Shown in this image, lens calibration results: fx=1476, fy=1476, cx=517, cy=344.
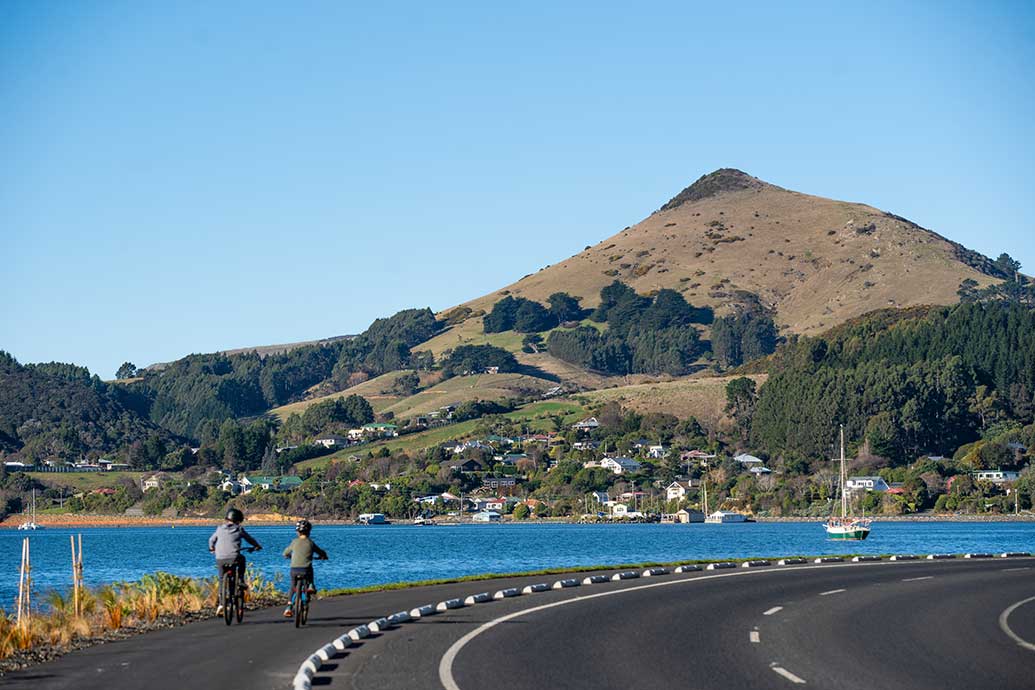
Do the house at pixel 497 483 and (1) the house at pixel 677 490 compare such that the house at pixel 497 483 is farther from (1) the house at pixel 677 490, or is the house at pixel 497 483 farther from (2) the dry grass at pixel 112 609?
(2) the dry grass at pixel 112 609

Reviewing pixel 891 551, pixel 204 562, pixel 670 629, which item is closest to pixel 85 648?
pixel 670 629

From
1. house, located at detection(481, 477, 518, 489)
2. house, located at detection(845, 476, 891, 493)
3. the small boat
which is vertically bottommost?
the small boat

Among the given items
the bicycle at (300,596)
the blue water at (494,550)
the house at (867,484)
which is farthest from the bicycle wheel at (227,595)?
the house at (867,484)

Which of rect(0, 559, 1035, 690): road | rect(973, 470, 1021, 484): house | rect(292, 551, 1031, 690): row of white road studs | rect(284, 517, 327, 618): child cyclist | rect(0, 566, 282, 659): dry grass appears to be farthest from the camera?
rect(973, 470, 1021, 484): house

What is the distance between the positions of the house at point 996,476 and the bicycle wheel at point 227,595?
511 ft

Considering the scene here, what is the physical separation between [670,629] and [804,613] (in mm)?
4460

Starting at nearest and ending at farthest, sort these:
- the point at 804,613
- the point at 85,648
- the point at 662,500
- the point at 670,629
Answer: the point at 85,648 → the point at 670,629 → the point at 804,613 → the point at 662,500

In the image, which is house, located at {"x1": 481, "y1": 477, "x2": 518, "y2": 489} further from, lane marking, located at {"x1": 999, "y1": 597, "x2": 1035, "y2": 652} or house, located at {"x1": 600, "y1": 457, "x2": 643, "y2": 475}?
lane marking, located at {"x1": 999, "y1": 597, "x2": 1035, "y2": 652}

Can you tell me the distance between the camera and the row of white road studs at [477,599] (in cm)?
2189

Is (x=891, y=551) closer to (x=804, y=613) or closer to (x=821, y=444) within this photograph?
(x=804, y=613)

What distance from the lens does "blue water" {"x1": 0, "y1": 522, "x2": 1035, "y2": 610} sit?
243 ft

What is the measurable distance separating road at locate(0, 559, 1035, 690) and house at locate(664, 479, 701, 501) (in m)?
151

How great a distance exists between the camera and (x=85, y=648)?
24703 mm

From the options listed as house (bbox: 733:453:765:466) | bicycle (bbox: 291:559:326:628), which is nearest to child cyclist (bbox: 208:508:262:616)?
bicycle (bbox: 291:559:326:628)
